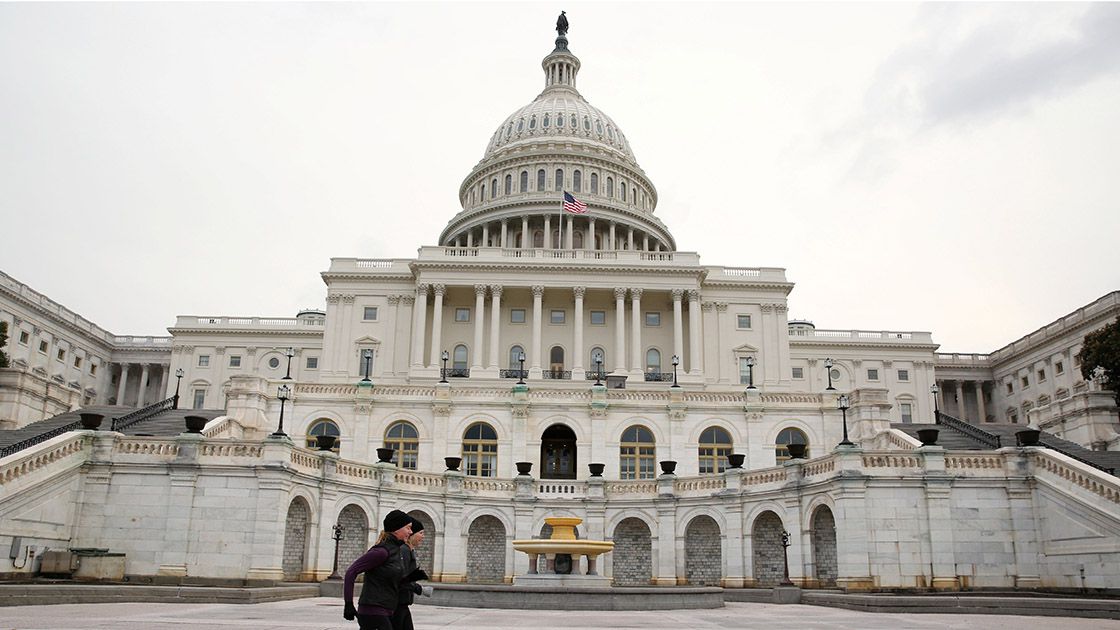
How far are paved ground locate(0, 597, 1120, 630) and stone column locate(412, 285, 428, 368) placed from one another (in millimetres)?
57737

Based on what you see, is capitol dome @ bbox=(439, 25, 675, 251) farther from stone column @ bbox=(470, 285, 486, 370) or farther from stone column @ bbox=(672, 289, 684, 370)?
stone column @ bbox=(672, 289, 684, 370)

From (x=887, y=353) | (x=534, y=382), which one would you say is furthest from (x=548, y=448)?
(x=887, y=353)

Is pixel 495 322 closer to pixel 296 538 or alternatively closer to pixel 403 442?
pixel 403 442

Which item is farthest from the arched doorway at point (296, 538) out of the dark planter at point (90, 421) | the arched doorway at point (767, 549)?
the arched doorway at point (767, 549)

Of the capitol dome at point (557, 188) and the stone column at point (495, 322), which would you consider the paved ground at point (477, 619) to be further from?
the capitol dome at point (557, 188)

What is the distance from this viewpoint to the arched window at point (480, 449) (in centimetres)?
5291

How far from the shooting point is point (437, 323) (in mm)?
87375

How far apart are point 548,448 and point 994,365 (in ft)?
261

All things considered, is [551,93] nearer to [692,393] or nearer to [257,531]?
[692,393]

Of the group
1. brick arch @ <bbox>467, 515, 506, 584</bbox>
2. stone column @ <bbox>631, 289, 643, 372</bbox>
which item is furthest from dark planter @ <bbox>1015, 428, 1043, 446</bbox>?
stone column @ <bbox>631, 289, 643, 372</bbox>

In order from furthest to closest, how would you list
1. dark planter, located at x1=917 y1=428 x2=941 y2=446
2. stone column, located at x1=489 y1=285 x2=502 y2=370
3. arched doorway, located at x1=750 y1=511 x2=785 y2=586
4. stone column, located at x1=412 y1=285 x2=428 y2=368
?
stone column, located at x1=489 y1=285 x2=502 y2=370 → stone column, located at x1=412 y1=285 x2=428 y2=368 → arched doorway, located at x1=750 y1=511 x2=785 y2=586 → dark planter, located at x1=917 y1=428 x2=941 y2=446

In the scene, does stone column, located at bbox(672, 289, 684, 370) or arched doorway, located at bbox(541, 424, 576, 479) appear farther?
stone column, located at bbox(672, 289, 684, 370)

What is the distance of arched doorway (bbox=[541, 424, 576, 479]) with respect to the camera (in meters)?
54.6

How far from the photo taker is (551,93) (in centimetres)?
13862
